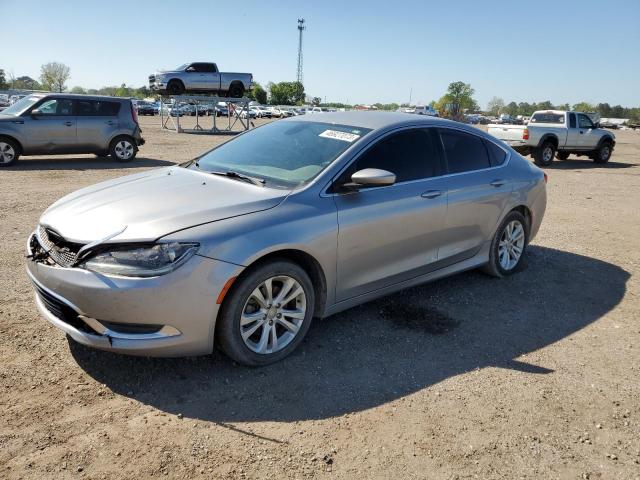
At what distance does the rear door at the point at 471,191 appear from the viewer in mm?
4531

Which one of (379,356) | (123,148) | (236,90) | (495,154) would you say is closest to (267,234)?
(379,356)

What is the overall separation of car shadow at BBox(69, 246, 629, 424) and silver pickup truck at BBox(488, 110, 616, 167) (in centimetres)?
1254

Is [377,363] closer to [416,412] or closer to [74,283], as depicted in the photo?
[416,412]

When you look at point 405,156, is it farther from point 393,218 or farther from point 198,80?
point 198,80

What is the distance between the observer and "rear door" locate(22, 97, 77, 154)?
1239 centimetres

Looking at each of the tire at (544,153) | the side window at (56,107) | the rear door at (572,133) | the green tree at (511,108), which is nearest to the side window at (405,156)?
the side window at (56,107)

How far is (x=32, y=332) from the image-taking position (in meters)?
3.73

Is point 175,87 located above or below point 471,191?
above

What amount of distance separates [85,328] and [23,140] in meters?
11.4

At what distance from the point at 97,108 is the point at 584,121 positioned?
15903 mm

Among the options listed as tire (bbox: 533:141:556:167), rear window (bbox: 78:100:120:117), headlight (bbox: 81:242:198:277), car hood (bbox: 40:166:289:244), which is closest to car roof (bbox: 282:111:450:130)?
car hood (bbox: 40:166:289:244)

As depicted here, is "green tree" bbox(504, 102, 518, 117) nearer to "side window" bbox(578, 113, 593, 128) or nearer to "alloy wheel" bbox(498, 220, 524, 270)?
"side window" bbox(578, 113, 593, 128)

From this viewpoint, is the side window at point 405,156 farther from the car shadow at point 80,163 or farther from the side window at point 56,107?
the side window at point 56,107

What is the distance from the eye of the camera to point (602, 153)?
729 inches
